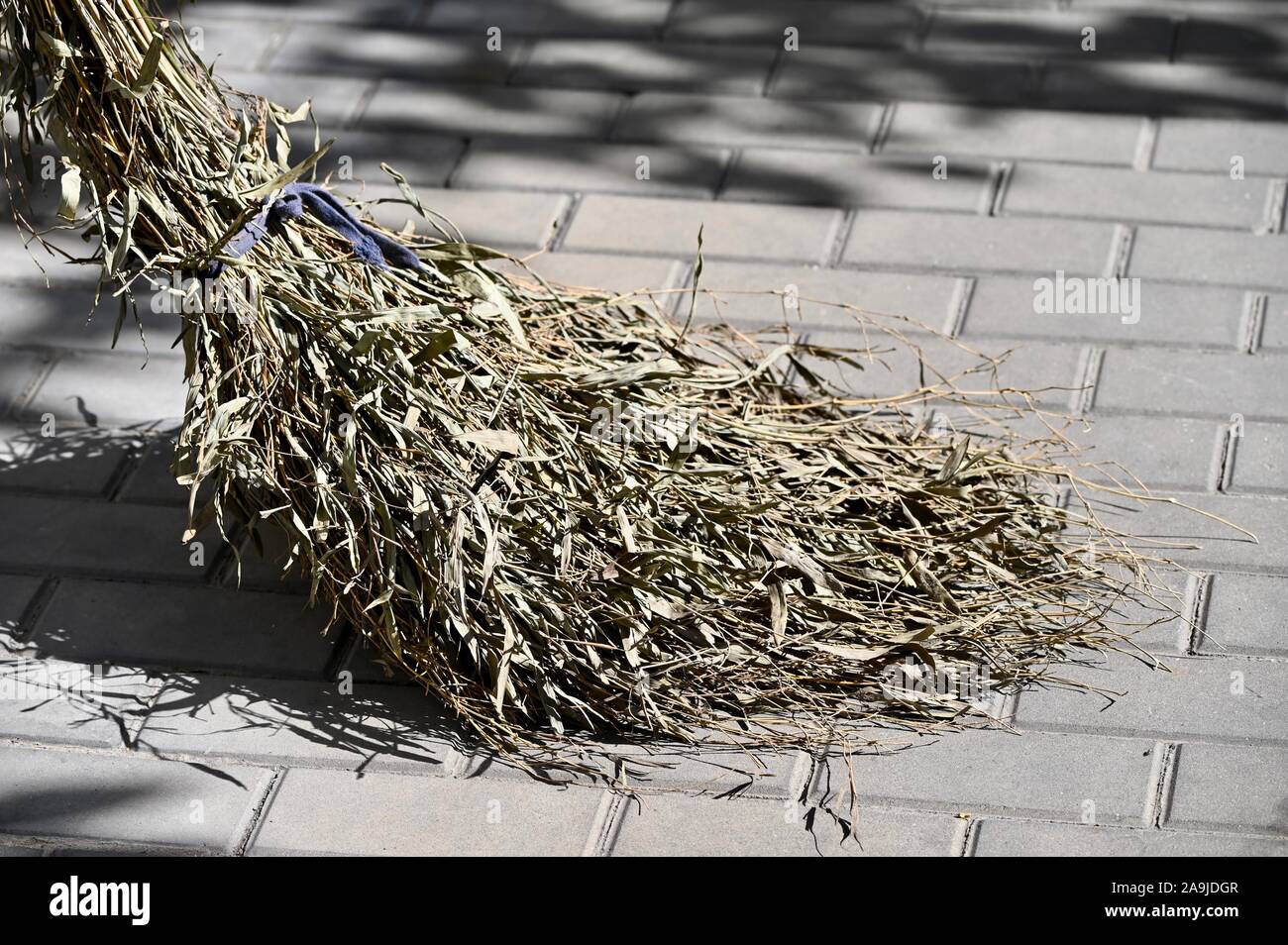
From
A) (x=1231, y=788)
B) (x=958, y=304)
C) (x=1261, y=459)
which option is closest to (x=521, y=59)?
(x=958, y=304)

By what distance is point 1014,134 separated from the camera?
3057mm

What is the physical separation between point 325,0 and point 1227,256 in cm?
211

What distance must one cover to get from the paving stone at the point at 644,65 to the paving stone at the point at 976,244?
22.2 inches

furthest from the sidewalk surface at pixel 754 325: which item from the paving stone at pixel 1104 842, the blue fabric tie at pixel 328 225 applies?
the blue fabric tie at pixel 328 225

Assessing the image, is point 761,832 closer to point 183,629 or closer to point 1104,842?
point 1104,842

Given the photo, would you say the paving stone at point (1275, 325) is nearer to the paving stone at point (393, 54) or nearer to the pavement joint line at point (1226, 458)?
the pavement joint line at point (1226, 458)

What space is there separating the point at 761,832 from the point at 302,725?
0.61 meters

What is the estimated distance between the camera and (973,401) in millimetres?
2424

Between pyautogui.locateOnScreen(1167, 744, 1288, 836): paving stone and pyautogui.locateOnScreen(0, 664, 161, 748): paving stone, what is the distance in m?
1.31

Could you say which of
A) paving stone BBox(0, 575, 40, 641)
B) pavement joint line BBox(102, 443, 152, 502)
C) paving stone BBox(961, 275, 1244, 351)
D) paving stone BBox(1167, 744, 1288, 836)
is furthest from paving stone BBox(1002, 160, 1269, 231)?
paving stone BBox(0, 575, 40, 641)
